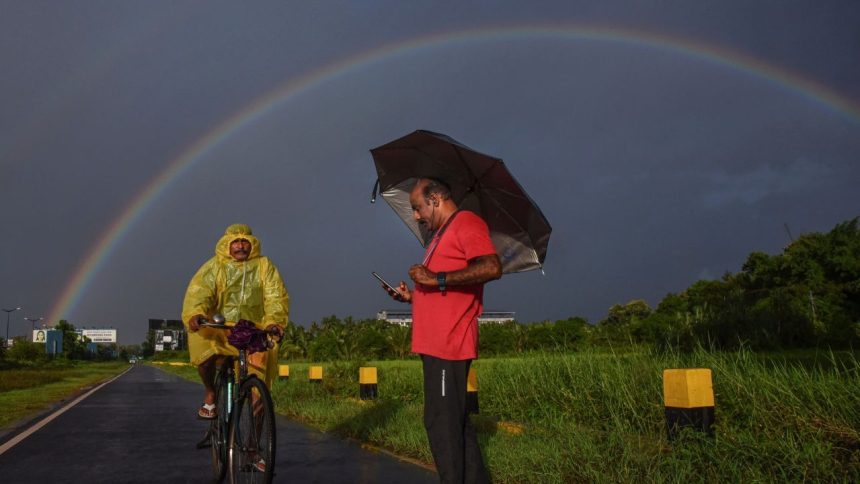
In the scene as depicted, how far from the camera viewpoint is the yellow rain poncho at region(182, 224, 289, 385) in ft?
19.6

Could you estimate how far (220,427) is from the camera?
5648 mm

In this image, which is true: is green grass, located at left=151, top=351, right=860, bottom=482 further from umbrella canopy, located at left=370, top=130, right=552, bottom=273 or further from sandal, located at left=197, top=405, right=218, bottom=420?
sandal, located at left=197, top=405, right=218, bottom=420

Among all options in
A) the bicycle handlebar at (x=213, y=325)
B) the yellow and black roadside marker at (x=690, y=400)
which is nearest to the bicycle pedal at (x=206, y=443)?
the bicycle handlebar at (x=213, y=325)

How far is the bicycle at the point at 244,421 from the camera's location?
4.69m

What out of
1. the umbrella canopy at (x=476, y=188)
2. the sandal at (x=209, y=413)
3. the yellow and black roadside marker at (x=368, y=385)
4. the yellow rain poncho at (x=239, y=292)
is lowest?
the yellow and black roadside marker at (x=368, y=385)

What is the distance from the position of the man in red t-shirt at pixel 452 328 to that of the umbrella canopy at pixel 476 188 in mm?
1145

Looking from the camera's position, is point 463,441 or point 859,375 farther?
point 859,375

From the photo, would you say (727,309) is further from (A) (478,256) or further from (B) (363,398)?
(A) (478,256)

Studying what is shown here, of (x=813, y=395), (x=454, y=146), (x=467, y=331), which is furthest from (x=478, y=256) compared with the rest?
(x=813, y=395)

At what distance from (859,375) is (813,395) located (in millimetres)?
470

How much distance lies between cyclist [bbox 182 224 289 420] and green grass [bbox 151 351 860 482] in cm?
198

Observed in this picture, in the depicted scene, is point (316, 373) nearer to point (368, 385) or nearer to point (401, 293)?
point (368, 385)

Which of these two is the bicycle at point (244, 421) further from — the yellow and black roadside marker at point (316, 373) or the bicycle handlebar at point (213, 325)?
the yellow and black roadside marker at point (316, 373)

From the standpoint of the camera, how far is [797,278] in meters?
57.5
